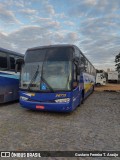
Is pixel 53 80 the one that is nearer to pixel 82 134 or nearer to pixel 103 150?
pixel 82 134

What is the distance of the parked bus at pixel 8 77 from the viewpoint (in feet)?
34.7

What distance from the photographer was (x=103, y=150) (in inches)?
186

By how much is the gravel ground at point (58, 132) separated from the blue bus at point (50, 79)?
61 centimetres

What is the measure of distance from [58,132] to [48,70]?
3.23 meters

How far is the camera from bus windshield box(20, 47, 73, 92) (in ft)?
27.2

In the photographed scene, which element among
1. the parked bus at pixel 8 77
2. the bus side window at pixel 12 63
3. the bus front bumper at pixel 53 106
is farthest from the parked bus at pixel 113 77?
the bus front bumper at pixel 53 106

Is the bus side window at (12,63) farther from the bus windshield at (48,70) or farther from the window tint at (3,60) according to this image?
the bus windshield at (48,70)

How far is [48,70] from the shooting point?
855cm

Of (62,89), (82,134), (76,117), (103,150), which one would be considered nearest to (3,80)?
(62,89)

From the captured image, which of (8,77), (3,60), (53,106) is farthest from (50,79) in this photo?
(3,60)

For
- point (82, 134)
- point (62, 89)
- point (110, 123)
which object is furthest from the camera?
point (62, 89)

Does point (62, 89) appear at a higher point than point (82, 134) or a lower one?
higher

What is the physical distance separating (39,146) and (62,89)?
358 centimetres

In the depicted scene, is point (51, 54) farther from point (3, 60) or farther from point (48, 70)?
point (3, 60)
